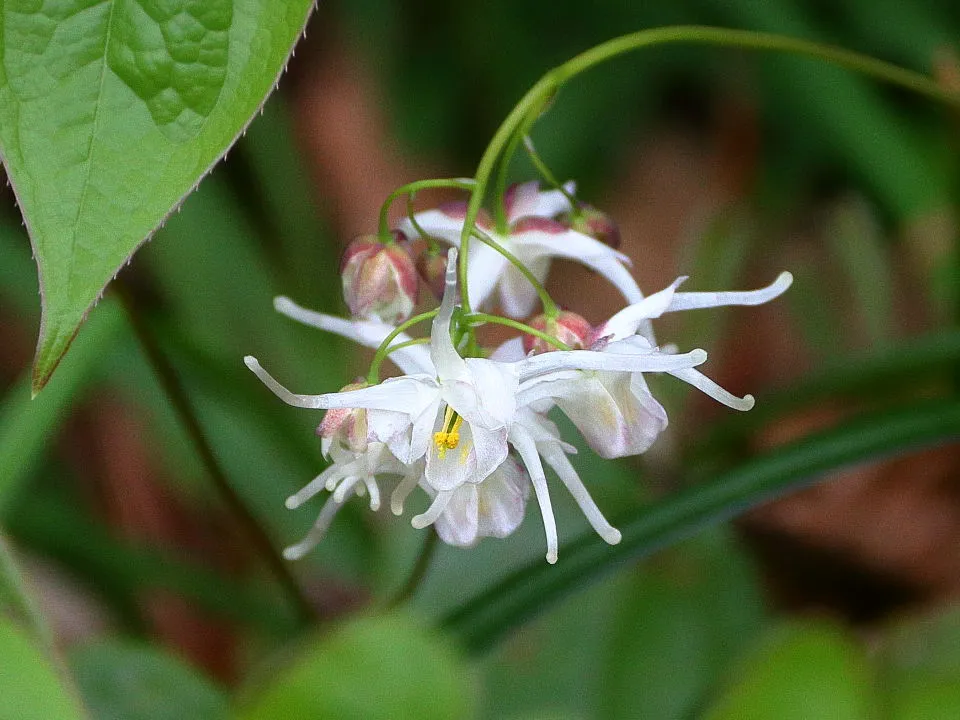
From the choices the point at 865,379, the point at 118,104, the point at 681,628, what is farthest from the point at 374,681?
the point at 865,379

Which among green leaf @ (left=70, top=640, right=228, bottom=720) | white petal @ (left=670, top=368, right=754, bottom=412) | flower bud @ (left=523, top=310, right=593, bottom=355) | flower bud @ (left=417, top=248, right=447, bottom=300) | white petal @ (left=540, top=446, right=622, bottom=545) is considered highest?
flower bud @ (left=417, top=248, right=447, bottom=300)

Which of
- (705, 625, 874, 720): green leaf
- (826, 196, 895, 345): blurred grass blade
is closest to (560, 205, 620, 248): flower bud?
(705, 625, 874, 720): green leaf

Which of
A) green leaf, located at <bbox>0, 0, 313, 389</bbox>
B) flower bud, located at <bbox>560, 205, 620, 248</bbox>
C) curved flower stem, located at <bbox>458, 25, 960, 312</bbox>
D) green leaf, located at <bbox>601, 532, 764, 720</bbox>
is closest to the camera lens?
green leaf, located at <bbox>0, 0, 313, 389</bbox>

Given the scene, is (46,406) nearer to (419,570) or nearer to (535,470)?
(419,570)

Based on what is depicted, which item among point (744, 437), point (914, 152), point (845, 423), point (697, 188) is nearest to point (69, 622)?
point (744, 437)

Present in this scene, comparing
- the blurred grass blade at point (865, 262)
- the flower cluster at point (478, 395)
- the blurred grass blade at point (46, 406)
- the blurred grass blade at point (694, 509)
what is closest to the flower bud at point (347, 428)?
the flower cluster at point (478, 395)

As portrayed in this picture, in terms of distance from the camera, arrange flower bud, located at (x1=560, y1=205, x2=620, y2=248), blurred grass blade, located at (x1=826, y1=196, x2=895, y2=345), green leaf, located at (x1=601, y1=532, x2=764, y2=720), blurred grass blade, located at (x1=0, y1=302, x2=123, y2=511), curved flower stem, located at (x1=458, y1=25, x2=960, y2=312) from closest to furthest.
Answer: curved flower stem, located at (x1=458, y1=25, x2=960, y2=312) < flower bud, located at (x1=560, y1=205, x2=620, y2=248) < blurred grass blade, located at (x1=0, y1=302, x2=123, y2=511) < green leaf, located at (x1=601, y1=532, x2=764, y2=720) < blurred grass blade, located at (x1=826, y1=196, x2=895, y2=345)

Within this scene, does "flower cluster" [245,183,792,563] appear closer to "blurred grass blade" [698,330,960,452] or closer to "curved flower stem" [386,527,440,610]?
"curved flower stem" [386,527,440,610]

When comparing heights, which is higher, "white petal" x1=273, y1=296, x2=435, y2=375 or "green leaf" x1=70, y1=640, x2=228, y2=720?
"white petal" x1=273, y1=296, x2=435, y2=375
